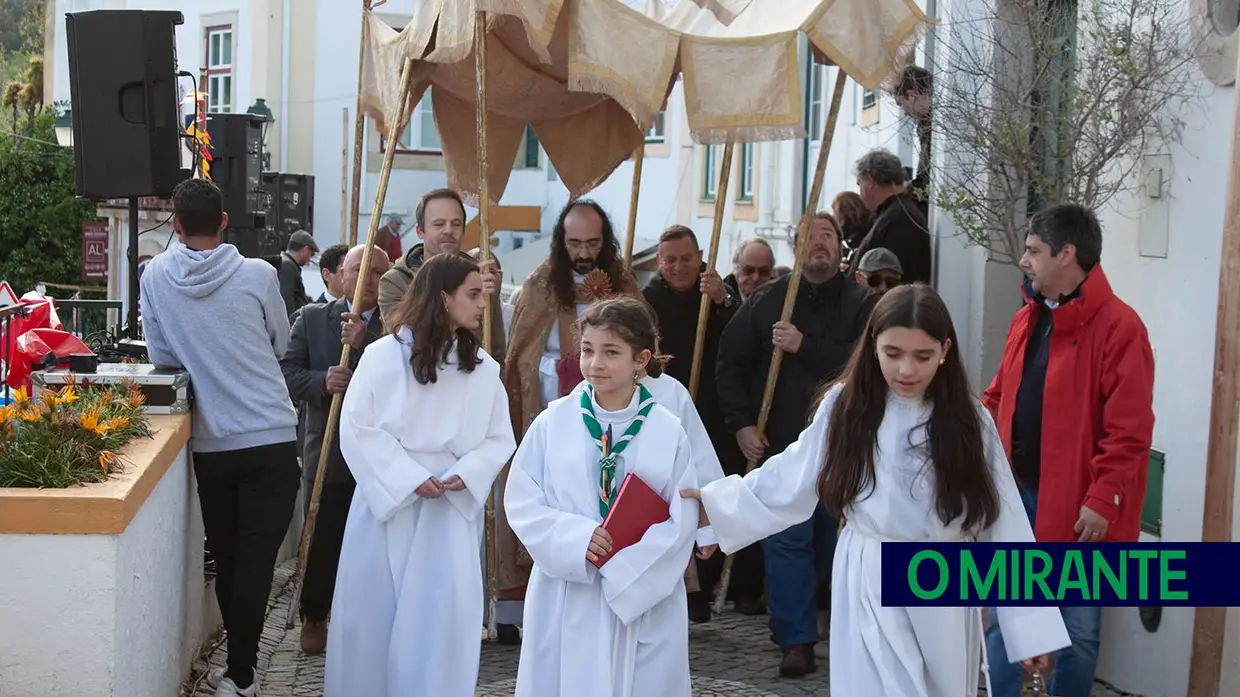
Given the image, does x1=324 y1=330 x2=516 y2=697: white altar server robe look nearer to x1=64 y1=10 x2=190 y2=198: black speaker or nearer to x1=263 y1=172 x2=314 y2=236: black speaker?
x1=64 y1=10 x2=190 y2=198: black speaker

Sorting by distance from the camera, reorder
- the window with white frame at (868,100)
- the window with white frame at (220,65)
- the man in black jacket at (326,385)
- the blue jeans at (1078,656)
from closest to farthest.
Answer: the blue jeans at (1078,656) → the man in black jacket at (326,385) → the window with white frame at (868,100) → the window with white frame at (220,65)

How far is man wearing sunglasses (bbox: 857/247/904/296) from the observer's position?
27.6ft

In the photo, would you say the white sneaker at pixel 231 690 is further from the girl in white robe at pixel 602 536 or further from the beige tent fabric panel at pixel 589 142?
the beige tent fabric panel at pixel 589 142

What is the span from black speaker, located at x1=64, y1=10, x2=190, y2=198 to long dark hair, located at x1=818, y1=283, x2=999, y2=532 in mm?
4752

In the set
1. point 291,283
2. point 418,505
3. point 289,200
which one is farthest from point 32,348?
point 289,200

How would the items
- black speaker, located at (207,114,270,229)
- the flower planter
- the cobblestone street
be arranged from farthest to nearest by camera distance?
1. black speaker, located at (207,114,270,229)
2. the cobblestone street
3. the flower planter

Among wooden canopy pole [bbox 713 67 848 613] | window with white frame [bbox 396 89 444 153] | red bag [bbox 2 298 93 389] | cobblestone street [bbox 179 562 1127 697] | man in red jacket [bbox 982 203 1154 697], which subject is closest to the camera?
man in red jacket [bbox 982 203 1154 697]

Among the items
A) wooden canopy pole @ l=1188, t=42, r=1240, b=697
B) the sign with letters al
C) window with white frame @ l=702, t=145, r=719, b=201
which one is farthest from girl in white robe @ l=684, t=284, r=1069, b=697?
the sign with letters al

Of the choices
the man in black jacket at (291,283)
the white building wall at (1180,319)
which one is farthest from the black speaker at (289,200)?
the white building wall at (1180,319)

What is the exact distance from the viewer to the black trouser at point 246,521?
247 inches

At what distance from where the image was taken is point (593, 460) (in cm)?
525

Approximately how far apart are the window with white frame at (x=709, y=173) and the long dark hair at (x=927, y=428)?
14.8 metres

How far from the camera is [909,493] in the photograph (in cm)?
473

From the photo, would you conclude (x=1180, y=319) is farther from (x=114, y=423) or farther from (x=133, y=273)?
(x=133, y=273)
